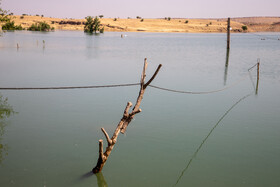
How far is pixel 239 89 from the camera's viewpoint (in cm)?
2320

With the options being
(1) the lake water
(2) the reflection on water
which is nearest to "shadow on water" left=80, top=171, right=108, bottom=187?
(1) the lake water

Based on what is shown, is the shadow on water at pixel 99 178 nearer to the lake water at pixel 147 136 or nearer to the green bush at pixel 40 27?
the lake water at pixel 147 136

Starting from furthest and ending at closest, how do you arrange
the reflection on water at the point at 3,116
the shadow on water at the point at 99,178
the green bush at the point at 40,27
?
the green bush at the point at 40,27
the reflection on water at the point at 3,116
the shadow on water at the point at 99,178

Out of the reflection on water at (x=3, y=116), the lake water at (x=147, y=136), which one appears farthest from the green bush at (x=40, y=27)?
the reflection on water at (x=3, y=116)

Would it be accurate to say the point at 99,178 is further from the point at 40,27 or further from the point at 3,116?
the point at 40,27

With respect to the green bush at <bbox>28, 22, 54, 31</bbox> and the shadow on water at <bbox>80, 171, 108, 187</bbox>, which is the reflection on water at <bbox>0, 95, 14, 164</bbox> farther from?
the green bush at <bbox>28, 22, 54, 31</bbox>

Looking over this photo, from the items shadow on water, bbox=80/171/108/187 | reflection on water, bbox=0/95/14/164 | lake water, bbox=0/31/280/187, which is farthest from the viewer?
reflection on water, bbox=0/95/14/164

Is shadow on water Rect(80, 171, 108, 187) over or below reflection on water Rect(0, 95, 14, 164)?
below

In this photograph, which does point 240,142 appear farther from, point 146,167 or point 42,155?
point 42,155

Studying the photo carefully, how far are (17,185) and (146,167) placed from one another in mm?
4091

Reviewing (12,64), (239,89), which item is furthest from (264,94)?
(12,64)

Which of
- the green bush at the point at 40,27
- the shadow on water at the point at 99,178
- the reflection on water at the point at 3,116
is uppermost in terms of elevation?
the green bush at the point at 40,27

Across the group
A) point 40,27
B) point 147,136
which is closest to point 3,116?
point 147,136

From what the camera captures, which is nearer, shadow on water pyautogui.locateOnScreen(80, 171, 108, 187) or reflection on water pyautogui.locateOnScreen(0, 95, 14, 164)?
shadow on water pyautogui.locateOnScreen(80, 171, 108, 187)
